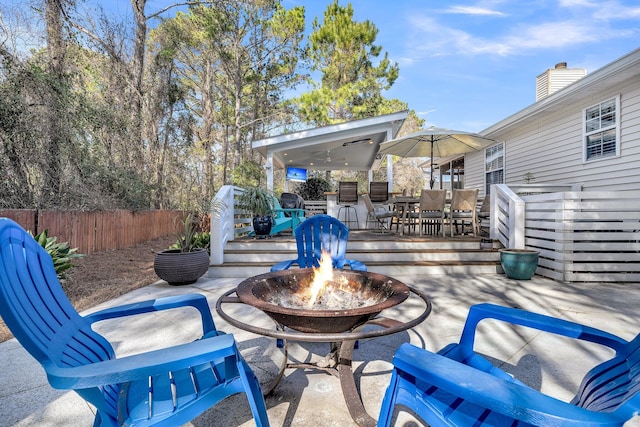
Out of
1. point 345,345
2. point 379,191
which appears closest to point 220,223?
point 345,345

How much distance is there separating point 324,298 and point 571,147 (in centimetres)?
832

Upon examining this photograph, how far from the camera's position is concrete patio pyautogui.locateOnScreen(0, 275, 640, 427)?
1.60 m

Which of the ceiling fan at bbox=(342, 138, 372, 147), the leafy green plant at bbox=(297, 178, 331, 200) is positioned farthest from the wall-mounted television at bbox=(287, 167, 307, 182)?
the ceiling fan at bbox=(342, 138, 372, 147)

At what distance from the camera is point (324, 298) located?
1695 millimetres

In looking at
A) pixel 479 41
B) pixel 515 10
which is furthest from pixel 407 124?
pixel 515 10

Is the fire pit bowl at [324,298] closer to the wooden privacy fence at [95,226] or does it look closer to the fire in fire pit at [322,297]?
the fire in fire pit at [322,297]

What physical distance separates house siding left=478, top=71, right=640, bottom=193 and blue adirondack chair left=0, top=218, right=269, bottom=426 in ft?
Result: 25.6

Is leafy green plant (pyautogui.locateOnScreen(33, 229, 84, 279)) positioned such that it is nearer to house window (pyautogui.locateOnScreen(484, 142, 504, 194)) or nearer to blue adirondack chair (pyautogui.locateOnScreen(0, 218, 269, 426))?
blue adirondack chair (pyautogui.locateOnScreen(0, 218, 269, 426))

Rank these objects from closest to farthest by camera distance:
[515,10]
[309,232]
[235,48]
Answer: [309,232] < [515,10] < [235,48]

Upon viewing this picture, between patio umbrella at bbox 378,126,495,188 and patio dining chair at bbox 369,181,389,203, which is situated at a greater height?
patio umbrella at bbox 378,126,495,188

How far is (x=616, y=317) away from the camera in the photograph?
9.76ft

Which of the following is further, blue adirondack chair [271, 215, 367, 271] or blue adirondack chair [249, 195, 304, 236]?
blue adirondack chair [249, 195, 304, 236]

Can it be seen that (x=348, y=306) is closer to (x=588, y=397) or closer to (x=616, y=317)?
(x=588, y=397)

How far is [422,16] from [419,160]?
14.8 m
